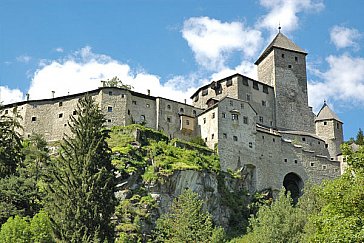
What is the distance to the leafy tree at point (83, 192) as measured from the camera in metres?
36.6

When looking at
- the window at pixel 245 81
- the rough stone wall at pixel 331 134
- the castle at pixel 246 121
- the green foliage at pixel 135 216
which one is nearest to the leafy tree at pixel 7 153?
the green foliage at pixel 135 216

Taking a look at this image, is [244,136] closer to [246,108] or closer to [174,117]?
[246,108]

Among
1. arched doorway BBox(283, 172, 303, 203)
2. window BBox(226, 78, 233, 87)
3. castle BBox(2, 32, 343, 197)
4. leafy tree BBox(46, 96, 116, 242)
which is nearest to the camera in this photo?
leafy tree BBox(46, 96, 116, 242)

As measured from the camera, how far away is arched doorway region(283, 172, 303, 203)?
3027 inches

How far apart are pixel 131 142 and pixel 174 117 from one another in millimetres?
10493

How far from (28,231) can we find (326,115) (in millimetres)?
58670

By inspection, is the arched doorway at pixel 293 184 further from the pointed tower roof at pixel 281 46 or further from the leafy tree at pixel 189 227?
the leafy tree at pixel 189 227

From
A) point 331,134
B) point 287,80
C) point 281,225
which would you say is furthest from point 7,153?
point 331,134

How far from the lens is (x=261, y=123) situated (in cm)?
8081

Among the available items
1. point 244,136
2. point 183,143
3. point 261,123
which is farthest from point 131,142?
point 261,123

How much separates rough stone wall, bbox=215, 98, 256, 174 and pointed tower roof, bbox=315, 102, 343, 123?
51.6 ft

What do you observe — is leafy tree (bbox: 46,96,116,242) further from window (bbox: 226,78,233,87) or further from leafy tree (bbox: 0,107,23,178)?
window (bbox: 226,78,233,87)

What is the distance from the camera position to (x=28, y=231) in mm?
37000

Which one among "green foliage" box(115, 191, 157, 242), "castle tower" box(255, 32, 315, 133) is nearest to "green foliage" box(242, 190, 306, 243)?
"green foliage" box(115, 191, 157, 242)
